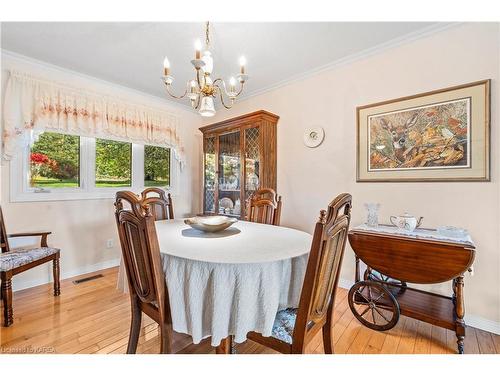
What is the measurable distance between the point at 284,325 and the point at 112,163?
2.84 m

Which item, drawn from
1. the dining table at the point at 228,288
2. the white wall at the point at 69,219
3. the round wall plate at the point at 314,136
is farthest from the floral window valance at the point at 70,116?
the dining table at the point at 228,288

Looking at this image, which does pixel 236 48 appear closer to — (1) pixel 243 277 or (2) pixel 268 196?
(2) pixel 268 196

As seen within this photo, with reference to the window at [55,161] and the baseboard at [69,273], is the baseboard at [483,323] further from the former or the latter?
the window at [55,161]

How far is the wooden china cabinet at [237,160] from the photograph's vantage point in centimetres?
281

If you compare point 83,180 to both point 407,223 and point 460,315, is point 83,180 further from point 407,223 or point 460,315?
point 460,315

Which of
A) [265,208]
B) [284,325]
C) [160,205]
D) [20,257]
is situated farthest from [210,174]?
[284,325]

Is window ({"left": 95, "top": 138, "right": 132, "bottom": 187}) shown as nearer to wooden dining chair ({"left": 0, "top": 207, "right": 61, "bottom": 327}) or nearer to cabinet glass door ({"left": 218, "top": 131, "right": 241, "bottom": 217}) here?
wooden dining chair ({"left": 0, "top": 207, "right": 61, "bottom": 327})

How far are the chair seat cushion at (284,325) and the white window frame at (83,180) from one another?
264cm

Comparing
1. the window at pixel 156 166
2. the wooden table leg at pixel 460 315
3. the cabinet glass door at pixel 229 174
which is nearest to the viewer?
the wooden table leg at pixel 460 315

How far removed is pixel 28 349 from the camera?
1479mm

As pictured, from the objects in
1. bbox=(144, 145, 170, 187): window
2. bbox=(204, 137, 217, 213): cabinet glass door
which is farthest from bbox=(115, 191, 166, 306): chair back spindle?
bbox=(144, 145, 170, 187): window

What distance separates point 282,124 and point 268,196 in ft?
3.66

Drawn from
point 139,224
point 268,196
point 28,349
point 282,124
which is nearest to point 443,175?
point 268,196

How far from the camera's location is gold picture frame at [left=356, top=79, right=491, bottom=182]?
1695 millimetres
